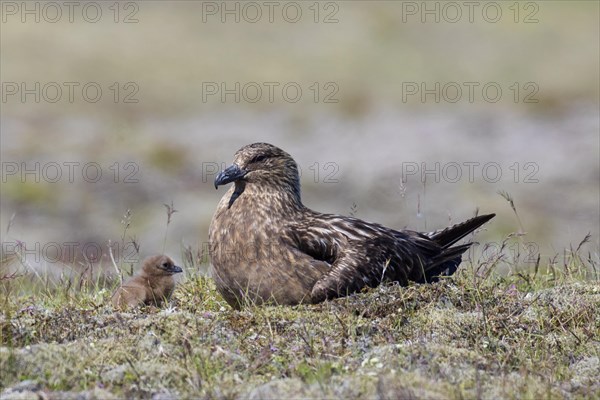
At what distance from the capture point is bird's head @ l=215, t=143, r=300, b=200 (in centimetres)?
844

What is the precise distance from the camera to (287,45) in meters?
34.3

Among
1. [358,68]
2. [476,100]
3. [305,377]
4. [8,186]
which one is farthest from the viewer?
[358,68]

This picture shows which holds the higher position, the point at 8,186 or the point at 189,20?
the point at 189,20

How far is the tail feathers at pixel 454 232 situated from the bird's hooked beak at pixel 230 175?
146 centimetres

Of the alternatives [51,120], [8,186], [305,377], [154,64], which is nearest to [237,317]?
[305,377]

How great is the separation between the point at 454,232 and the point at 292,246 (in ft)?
4.57

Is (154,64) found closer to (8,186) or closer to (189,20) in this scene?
(189,20)

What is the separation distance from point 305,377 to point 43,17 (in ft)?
96.2

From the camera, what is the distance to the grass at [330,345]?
225 inches

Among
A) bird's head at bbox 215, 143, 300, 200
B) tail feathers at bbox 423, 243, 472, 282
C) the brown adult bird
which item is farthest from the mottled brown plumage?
tail feathers at bbox 423, 243, 472, 282

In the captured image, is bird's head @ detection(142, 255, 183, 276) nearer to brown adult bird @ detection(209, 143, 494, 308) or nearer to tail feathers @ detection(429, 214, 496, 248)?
brown adult bird @ detection(209, 143, 494, 308)

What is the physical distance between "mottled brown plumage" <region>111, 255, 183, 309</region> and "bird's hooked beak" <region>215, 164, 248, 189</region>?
2.30 feet

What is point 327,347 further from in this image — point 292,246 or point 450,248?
point 450,248

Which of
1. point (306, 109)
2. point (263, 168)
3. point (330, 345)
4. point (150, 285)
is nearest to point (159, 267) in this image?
point (150, 285)
